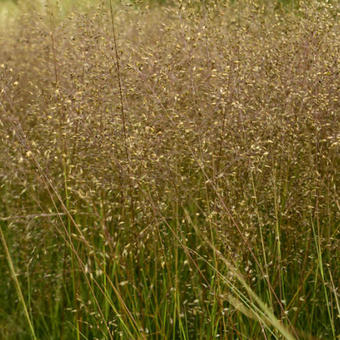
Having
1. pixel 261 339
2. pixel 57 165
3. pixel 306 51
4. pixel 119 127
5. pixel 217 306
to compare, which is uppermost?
pixel 306 51

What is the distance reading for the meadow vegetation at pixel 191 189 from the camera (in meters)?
1.76

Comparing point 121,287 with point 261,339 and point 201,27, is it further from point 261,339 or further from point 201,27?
point 201,27

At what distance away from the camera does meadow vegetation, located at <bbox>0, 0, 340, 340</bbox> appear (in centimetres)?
176

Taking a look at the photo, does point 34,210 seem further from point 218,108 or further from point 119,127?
point 218,108

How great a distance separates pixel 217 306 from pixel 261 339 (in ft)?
0.64

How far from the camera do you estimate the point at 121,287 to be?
193cm

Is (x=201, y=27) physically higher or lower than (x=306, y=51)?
higher

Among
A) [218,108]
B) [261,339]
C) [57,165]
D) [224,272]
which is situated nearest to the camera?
[261,339]

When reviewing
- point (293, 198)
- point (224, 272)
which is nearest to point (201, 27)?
point (293, 198)

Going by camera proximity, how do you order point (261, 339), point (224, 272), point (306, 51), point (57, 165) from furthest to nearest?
point (57, 165) < point (306, 51) < point (224, 272) < point (261, 339)

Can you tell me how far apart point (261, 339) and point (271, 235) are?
472 mm

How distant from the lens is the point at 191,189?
2.00 meters

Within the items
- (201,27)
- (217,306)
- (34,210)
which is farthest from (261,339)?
(201,27)

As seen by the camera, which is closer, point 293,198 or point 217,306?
point 217,306
